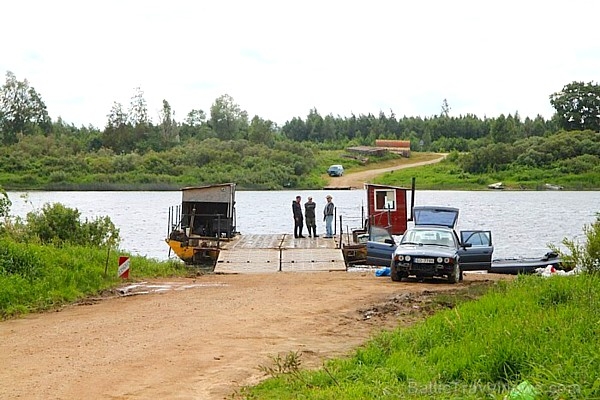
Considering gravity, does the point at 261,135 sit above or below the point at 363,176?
above

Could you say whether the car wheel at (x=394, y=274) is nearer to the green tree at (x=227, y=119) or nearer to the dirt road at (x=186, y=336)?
the dirt road at (x=186, y=336)

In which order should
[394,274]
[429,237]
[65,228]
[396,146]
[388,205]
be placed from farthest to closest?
[396,146] < [388,205] < [65,228] < [429,237] < [394,274]

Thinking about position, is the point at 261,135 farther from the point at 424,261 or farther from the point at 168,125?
the point at 424,261

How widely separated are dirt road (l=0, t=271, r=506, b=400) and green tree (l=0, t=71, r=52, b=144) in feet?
309

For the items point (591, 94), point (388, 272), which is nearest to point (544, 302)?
point (388, 272)

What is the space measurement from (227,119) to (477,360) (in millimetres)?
114813


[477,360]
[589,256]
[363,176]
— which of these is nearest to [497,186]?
[363,176]

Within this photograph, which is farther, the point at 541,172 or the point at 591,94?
the point at 591,94

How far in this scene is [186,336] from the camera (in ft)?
39.7

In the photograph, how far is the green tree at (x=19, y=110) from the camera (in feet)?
348

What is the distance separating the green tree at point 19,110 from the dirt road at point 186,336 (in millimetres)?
94064

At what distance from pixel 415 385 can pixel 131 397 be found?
2.97 metres

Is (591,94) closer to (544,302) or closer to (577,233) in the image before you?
(577,233)

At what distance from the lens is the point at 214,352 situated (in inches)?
430
